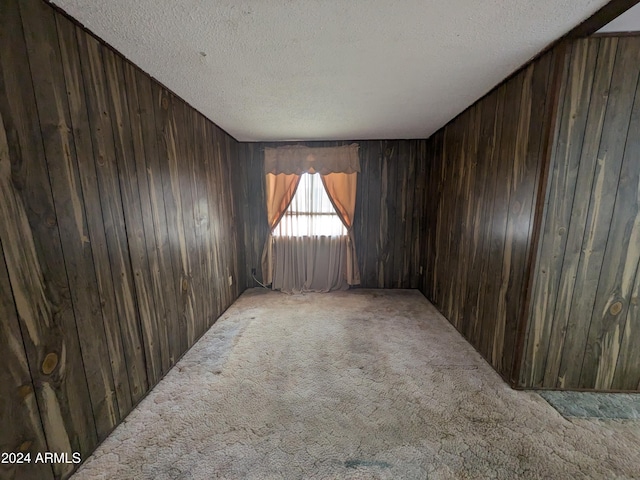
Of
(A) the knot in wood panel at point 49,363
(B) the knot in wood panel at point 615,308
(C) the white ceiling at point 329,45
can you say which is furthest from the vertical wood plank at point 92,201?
(B) the knot in wood panel at point 615,308

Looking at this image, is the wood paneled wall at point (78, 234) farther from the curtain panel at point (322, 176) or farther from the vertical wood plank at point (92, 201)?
the curtain panel at point (322, 176)

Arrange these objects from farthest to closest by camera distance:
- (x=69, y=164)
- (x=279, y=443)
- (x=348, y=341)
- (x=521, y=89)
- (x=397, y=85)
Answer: (x=348, y=341) < (x=397, y=85) < (x=521, y=89) < (x=279, y=443) < (x=69, y=164)

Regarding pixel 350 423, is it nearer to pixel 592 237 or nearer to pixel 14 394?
pixel 14 394

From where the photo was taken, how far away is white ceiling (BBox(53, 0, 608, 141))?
1149 mm

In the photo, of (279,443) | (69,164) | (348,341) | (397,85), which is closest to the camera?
(69,164)

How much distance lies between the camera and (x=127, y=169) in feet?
5.32

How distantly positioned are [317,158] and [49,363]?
3204 millimetres

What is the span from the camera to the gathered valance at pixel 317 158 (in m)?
3.59

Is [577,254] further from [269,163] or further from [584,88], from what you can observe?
[269,163]

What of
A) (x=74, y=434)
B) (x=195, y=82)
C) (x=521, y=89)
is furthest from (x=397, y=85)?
(x=74, y=434)

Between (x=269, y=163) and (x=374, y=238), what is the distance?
1.89 m

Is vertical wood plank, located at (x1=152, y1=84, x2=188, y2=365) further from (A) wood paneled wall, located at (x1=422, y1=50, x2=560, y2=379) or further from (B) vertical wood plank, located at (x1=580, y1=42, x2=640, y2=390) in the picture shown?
(B) vertical wood plank, located at (x1=580, y1=42, x2=640, y2=390)

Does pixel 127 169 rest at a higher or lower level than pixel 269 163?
lower

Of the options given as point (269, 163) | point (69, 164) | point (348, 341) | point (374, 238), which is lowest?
point (348, 341)
